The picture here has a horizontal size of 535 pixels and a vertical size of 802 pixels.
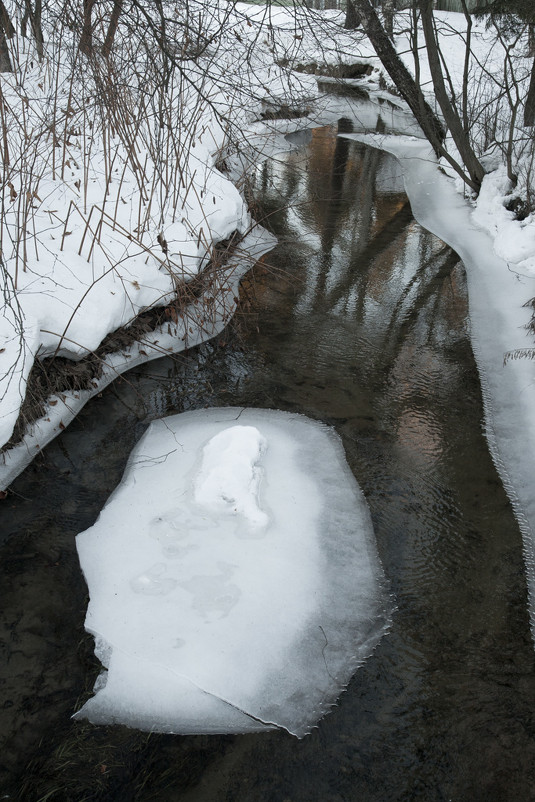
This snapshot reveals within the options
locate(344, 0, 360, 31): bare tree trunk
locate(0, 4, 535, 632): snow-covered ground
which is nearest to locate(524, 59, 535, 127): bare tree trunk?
locate(0, 4, 535, 632): snow-covered ground

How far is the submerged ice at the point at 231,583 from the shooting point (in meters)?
2.25

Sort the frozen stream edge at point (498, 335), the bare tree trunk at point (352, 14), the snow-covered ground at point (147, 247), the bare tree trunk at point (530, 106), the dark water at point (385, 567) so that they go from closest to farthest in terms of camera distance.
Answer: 1. the dark water at point (385, 567)
2. the frozen stream edge at point (498, 335)
3. the snow-covered ground at point (147, 247)
4. the bare tree trunk at point (352, 14)
5. the bare tree trunk at point (530, 106)

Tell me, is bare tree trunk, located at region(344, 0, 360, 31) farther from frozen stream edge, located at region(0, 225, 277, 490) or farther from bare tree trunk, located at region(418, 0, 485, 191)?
frozen stream edge, located at region(0, 225, 277, 490)

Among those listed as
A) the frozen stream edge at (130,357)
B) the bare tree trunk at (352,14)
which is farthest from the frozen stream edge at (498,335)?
the bare tree trunk at (352,14)

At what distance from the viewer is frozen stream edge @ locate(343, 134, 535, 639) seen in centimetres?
328

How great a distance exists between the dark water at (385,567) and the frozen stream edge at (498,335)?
82mm

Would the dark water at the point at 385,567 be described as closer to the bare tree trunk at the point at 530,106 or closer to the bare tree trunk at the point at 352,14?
the bare tree trunk at the point at 352,14

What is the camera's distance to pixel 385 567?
279 cm

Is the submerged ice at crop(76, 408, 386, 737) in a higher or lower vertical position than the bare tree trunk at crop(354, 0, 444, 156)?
lower

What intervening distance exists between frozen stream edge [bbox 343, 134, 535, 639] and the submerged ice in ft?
2.76

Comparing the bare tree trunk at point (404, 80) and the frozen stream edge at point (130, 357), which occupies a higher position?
the bare tree trunk at point (404, 80)

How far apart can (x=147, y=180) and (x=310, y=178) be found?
3.97 meters

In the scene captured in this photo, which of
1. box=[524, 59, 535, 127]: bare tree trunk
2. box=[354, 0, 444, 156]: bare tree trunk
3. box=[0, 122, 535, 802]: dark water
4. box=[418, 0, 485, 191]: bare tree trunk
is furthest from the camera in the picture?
box=[354, 0, 444, 156]: bare tree trunk

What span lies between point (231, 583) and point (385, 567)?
700 mm
